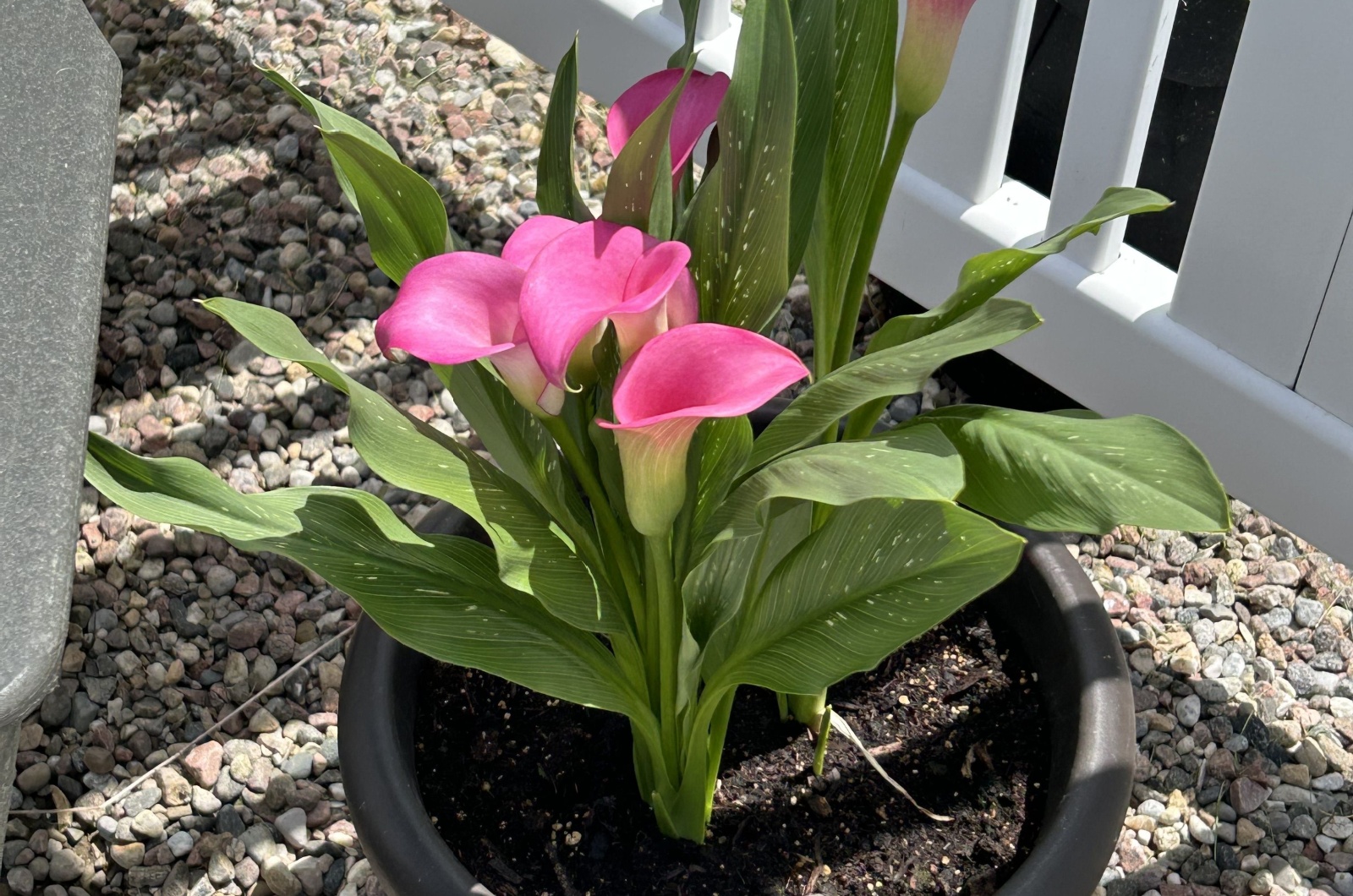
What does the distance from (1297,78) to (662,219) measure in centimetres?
63

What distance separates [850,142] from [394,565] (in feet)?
1.25

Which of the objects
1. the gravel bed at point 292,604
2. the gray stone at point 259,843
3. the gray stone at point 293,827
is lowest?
the gray stone at point 259,843

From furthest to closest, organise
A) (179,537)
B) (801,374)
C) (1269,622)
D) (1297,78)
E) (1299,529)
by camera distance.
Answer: (179,537) → (1269,622) → (1299,529) → (1297,78) → (801,374)

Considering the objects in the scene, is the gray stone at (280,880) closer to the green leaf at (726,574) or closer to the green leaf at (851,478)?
the green leaf at (726,574)

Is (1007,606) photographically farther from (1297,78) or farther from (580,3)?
(580,3)

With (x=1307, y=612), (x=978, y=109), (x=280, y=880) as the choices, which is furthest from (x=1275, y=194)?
(x=280, y=880)

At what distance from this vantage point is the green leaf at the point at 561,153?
0.72 m

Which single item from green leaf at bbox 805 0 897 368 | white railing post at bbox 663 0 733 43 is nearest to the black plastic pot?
green leaf at bbox 805 0 897 368

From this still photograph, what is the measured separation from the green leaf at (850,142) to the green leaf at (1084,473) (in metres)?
0.15

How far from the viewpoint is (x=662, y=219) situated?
653 millimetres

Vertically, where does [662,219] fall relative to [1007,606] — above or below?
above

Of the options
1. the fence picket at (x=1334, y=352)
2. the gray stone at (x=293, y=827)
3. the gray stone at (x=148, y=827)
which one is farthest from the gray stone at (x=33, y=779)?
the fence picket at (x=1334, y=352)

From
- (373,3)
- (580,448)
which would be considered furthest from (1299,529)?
(373,3)

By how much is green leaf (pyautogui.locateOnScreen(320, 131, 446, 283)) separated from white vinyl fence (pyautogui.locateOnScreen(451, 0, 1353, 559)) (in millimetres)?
670
